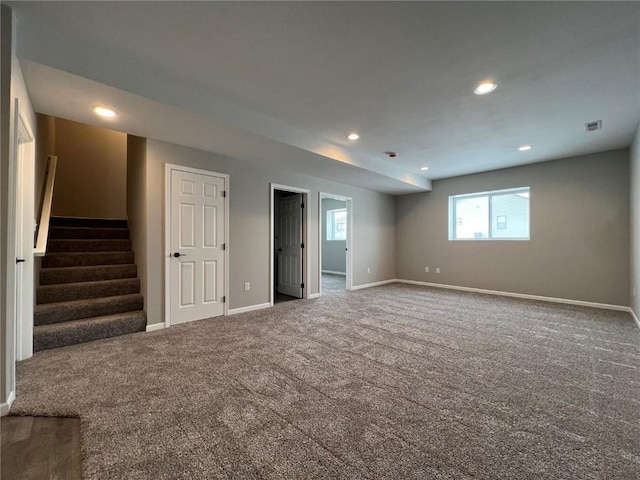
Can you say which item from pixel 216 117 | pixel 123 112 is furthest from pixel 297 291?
pixel 123 112

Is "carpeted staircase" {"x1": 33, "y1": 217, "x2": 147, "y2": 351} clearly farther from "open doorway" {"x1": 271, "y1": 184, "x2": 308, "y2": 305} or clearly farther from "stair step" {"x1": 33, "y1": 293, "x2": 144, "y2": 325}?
"open doorway" {"x1": 271, "y1": 184, "x2": 308, "y2": 305}

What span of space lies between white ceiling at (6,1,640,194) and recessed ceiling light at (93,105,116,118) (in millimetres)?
90

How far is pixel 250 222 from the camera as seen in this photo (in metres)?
4.67

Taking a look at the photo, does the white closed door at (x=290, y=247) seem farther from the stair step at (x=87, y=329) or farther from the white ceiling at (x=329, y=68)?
the stair step at (x=87, y=329)

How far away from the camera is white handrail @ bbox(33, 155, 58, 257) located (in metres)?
2.96

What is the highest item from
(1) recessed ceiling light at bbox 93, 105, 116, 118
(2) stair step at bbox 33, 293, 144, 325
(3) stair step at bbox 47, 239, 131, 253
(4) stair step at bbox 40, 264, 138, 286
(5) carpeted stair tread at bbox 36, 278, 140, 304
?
(1) recessed ceiling light at bbox 93, 105, 116, 118

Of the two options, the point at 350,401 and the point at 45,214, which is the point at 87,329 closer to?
the point at 45,214

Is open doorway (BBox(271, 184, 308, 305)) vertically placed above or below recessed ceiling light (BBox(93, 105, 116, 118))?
below

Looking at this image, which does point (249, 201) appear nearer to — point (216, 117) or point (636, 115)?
point (216, 117)

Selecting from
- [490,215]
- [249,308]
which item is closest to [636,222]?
[490,215]

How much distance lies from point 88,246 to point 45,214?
3.05 ft

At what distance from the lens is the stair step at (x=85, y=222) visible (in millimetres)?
4736

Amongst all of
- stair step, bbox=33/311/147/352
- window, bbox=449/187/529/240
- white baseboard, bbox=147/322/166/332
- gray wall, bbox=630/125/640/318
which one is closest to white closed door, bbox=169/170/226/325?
white baseboard, bbox=147/322/166/332

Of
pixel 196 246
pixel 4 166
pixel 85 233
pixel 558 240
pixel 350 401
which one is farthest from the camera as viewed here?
pixel 558 240
